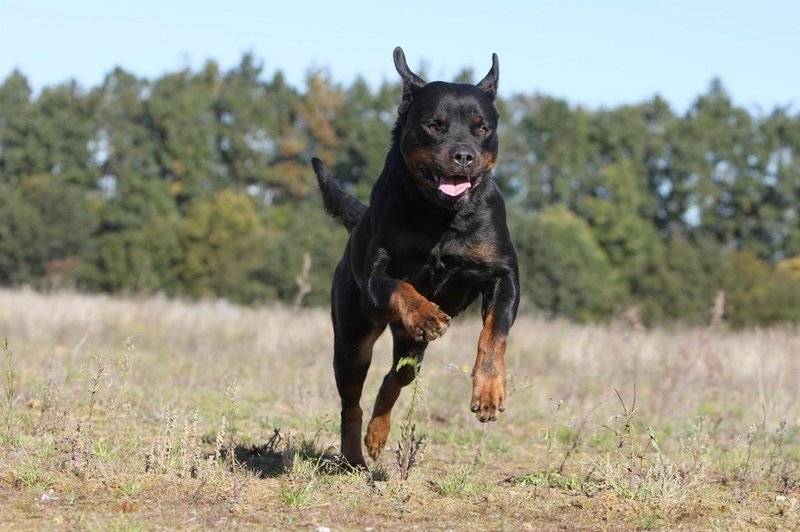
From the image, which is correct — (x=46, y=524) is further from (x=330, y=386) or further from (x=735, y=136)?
(x=735, y=136)

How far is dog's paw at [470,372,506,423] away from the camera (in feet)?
14.8

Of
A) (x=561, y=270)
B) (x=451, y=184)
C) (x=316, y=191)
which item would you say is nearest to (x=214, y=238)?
(x=316, y=191)

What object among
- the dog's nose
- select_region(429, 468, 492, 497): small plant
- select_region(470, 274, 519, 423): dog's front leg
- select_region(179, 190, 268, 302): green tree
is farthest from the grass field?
select_region(179, 190, 268, 302): green tree

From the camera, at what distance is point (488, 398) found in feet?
14.8

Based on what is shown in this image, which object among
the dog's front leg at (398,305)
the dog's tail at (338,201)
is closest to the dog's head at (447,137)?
the dog's front leg at (398,305)

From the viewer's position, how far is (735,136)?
52.0 meters

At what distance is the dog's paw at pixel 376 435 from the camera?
223 inches

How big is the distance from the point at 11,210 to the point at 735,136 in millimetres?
35346

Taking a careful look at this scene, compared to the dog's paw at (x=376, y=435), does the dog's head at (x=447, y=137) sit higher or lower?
higher

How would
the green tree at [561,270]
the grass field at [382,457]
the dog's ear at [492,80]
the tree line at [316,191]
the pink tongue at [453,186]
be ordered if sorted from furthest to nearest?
the tree line at [316,191] < the green tree at [561,270] < the dog's ear at [492,80] < the pink tongue at [453,186] < the grass field at [382,457]

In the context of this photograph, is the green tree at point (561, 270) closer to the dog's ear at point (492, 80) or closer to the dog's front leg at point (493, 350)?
the dog's ear at point (492, 80)

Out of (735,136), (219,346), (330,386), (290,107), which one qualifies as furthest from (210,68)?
(330,386)

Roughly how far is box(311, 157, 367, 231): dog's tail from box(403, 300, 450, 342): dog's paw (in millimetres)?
1982

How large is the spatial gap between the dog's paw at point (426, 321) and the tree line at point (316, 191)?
103ft
